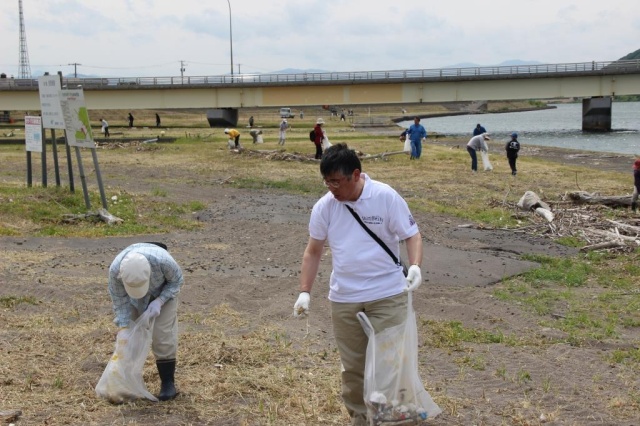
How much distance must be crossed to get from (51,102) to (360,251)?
12.7 m

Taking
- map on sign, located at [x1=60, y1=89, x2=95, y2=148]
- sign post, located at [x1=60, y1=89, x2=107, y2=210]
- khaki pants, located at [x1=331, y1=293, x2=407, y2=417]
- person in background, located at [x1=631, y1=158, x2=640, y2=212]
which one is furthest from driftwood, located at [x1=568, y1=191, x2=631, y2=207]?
khaki pants, located at [x1=331, y1=293, x2=407, y2=417]

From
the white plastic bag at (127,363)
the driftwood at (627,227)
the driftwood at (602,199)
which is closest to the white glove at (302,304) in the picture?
the white plastic bag at (127,363)

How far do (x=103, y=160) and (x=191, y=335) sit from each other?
23.9m

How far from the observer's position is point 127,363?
215 inches

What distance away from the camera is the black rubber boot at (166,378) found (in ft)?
18.3

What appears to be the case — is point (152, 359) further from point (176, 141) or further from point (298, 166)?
point (176, 141)

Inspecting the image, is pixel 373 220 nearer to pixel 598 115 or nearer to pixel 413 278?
pixel 413 278

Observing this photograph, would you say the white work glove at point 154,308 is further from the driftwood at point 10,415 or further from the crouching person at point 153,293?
the driftwood at point 10,415

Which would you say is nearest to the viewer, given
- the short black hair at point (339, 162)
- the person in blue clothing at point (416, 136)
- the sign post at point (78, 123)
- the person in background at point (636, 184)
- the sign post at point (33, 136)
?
the short black hair at point (339, 162)

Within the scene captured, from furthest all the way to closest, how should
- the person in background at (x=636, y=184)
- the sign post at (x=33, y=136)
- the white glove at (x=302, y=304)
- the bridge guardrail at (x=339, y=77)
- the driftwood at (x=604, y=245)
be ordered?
the bridge guardrail at (x=339, y=77), the sign post at (x=33, y=136), the person in background at (x=636, y=184), the driftwood at (x=604, y=245), the white glove at (x=302, y=304)

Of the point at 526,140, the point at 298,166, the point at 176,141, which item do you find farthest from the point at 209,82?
the point at 298,166

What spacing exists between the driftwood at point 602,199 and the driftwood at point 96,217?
29.6 feet

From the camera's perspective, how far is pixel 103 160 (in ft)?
97.7

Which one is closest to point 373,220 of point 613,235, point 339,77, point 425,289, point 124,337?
point 124,337
